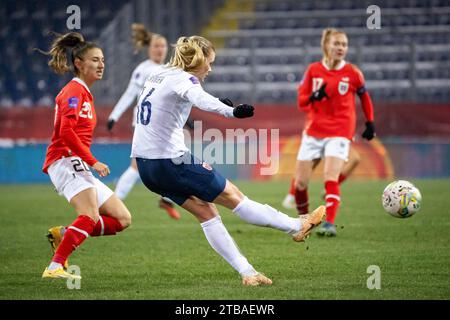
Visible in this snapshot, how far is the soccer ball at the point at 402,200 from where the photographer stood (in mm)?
8305

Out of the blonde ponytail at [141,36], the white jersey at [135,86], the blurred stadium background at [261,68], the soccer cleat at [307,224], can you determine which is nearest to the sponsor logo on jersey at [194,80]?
the soccer cleat at [307,224]

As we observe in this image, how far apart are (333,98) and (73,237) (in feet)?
13.9

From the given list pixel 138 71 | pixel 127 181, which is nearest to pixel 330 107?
pixel 138 71

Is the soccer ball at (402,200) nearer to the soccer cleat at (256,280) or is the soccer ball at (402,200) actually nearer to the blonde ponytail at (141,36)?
the soccer cleat at (256,280)

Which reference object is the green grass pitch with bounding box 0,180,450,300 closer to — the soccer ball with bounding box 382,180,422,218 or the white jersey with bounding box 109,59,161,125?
the soccer ball with bounding box 382,180,422,218

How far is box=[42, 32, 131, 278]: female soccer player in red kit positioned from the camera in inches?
268

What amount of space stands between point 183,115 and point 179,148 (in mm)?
238

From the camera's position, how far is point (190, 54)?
253 inches

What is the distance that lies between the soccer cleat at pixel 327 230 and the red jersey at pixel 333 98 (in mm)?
1027

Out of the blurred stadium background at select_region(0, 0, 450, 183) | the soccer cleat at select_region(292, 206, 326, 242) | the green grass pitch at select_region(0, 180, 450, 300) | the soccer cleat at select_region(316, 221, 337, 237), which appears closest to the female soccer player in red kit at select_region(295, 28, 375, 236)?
the soccer cleat at select_region(316, 221, 337, 237)

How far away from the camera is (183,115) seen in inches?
255

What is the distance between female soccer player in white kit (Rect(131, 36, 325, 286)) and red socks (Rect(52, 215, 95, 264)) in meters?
0.66

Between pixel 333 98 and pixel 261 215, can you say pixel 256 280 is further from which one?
pixel 333 98
